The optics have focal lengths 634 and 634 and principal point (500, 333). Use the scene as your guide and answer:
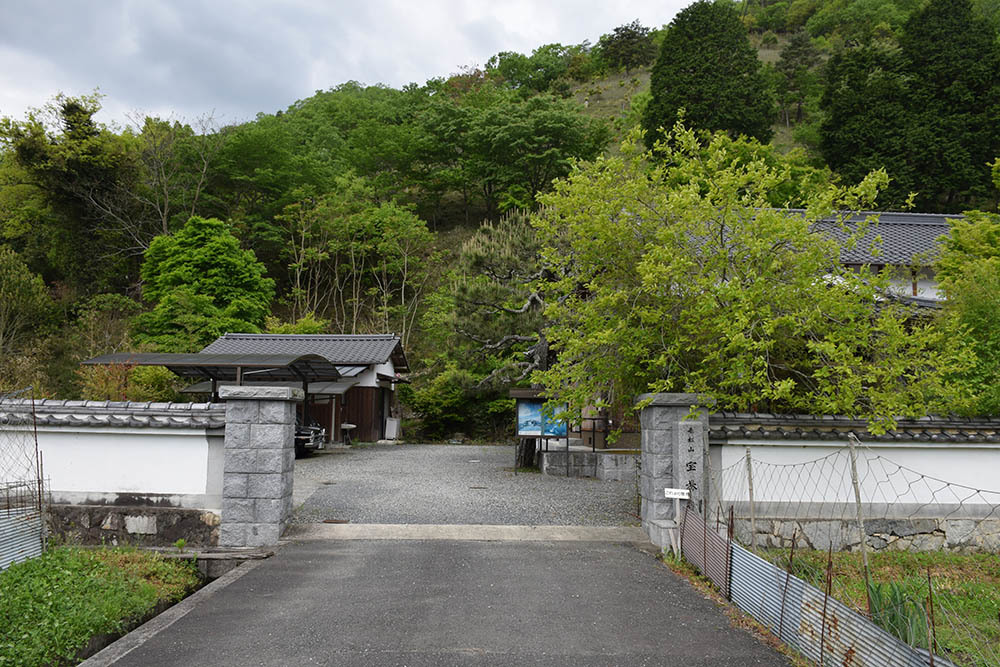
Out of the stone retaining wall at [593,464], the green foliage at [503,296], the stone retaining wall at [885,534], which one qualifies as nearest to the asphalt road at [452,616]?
the stone retaining wall at [885,534]

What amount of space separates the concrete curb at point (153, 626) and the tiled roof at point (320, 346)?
1602 cm

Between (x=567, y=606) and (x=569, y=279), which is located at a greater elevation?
(x=569, y=279)

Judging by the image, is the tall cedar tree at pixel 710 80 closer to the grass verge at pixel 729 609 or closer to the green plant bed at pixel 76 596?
the grass verge at pixel 729 609

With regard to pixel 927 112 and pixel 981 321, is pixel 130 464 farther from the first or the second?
pixel 927 112

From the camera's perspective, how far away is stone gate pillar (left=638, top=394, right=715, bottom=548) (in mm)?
6520

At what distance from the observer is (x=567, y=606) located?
16.0ft

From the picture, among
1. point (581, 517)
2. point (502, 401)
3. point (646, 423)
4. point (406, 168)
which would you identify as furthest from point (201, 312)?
point (646, 423)

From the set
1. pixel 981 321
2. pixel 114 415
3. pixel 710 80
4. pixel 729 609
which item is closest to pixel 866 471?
pixel 981 321

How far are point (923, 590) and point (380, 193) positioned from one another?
31774mm

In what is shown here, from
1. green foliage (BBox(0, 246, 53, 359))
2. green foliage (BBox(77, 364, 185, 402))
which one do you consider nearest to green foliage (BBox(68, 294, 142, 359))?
green foliage (BBox(0, 246, 53, 359))

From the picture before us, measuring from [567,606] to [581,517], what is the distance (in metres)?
3.95

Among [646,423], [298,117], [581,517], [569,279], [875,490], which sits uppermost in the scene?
[298,117]

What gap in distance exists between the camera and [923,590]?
566 cm

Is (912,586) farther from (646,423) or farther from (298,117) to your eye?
(298,117)
